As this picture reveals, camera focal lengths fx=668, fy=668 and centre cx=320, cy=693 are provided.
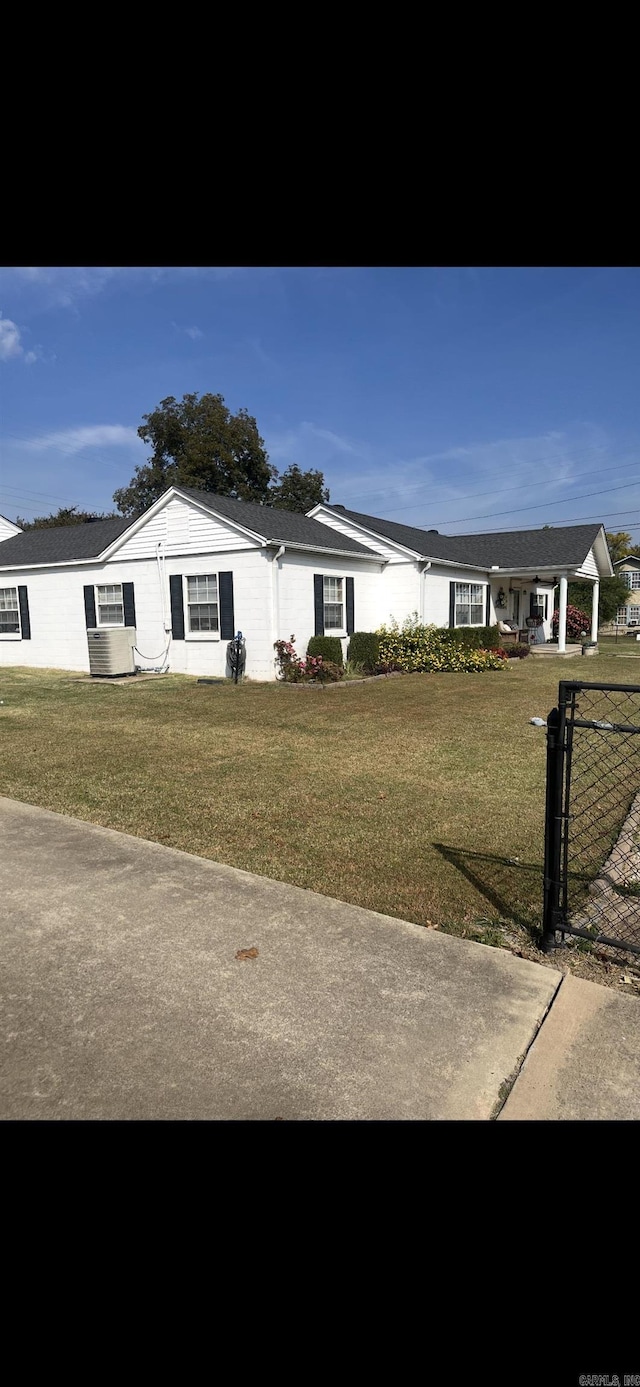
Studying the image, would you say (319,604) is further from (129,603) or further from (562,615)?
(562,615)

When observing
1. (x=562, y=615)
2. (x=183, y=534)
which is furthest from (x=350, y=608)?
(x=562, y=615)

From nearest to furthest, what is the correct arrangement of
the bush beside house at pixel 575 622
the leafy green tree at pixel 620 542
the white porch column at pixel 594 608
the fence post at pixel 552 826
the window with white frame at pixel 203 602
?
1. the fence post at pixel 552 826
2. the window with white frame at pixel 203 602
3. the white porch column at pixel 594 608
4. the bush beside house at pixel 575 622
5. the leafy green tree at pixel 620 542

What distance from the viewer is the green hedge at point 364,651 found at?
1574cm

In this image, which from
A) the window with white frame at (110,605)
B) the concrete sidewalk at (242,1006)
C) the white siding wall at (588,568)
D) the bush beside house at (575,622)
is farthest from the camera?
the bush beside house at (575,622)

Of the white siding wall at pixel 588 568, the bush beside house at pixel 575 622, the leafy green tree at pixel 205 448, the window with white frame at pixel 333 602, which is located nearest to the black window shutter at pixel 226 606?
the window with white frame at pixel 333 602

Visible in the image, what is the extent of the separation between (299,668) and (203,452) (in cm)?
2575

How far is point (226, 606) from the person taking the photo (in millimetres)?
14500

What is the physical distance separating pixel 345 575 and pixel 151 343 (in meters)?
12.4

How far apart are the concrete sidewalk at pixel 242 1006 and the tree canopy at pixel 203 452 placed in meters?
35.2

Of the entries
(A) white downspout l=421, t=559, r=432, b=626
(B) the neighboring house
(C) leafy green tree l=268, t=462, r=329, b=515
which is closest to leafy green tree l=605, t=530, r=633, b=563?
(B) the neighboring house

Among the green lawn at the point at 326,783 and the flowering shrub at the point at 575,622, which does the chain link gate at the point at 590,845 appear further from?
the flowering shrub at the point at 575,622
